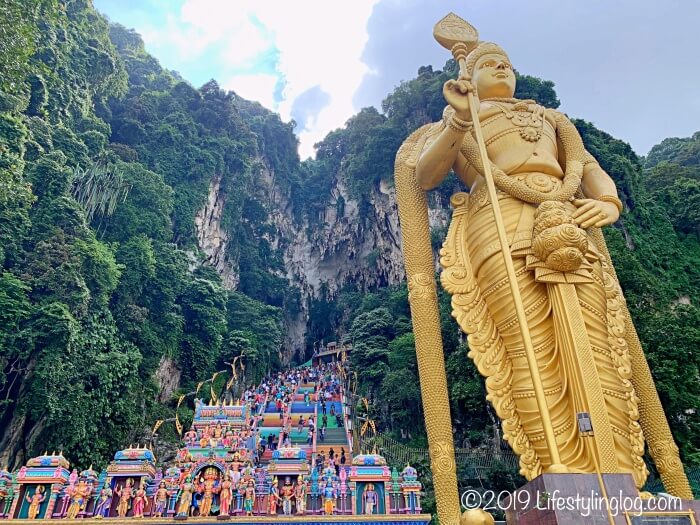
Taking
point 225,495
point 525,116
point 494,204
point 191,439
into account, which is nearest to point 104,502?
point 225,495

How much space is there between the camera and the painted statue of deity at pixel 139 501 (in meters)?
7.17

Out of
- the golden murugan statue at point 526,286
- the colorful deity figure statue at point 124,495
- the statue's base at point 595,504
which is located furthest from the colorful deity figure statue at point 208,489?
the statue's base at point 595,504

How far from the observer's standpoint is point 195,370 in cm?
1822

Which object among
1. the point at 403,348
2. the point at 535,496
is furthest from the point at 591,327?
the point at 403,348

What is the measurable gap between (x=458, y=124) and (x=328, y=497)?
5199 millimetres

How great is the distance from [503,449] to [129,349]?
1018 cm

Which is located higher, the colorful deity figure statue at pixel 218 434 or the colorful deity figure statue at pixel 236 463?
the colorful deity figure statue at pixel 218 434

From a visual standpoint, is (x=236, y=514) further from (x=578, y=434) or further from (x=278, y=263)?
(x=278, y=263)

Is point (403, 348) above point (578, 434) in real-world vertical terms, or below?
above

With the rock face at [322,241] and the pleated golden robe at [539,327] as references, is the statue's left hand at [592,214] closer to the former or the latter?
the pleated golden robe at [539,327]

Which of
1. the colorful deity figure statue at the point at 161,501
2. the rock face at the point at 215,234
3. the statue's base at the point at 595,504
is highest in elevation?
the rock face at the point at 215,234

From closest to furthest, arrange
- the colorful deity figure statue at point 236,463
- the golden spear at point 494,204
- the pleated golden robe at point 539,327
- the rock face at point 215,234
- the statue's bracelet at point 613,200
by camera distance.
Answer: the golden spear at point 494,204, the pleated golden robe at point 539,327, the statue's bracelet at point 613,200, the colorful deity figure statue at point 236,463, the rock face at point 215,234

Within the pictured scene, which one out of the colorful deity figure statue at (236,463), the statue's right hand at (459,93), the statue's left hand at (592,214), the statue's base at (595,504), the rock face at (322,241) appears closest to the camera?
the statue's base at (595,504)

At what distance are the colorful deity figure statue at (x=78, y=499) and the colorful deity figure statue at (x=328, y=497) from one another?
10.5ft
